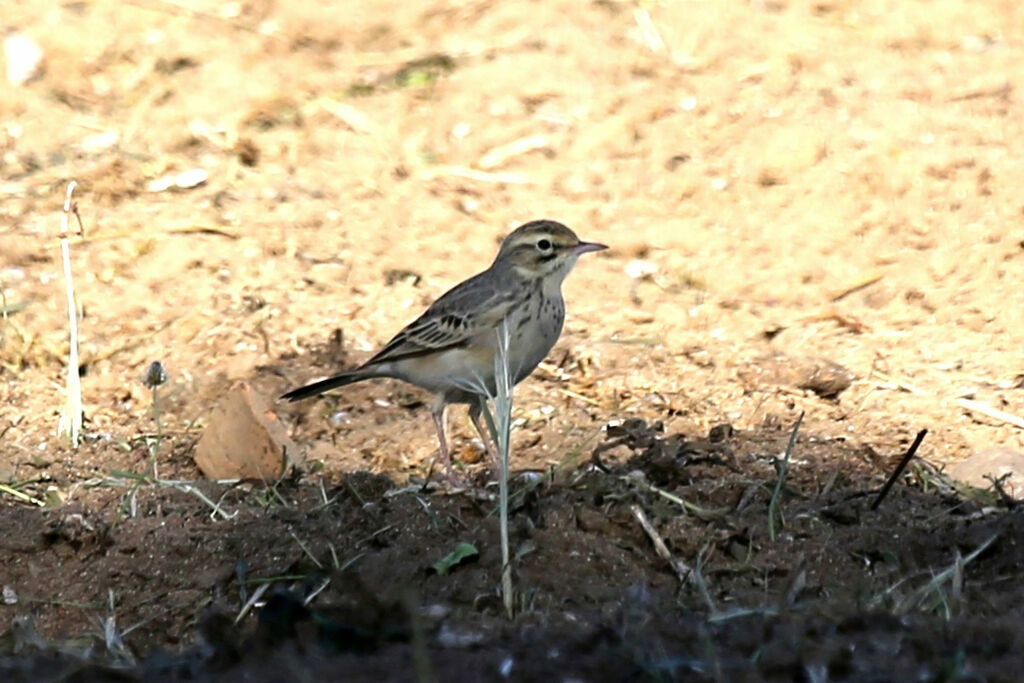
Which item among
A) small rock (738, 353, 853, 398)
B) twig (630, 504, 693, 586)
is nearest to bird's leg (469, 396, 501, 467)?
small rock (738, 353, 853, 398)

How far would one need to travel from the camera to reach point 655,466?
18.1ft

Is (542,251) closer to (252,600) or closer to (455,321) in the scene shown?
(455,321)

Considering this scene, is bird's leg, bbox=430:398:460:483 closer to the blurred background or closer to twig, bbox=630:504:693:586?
the blurred background

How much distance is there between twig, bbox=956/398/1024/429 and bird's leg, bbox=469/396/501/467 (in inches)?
75.9

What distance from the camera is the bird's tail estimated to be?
6922 mm

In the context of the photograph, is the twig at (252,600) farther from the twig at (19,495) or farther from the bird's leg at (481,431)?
the bird's leg at (481,431)

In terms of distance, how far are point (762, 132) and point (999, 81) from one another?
1625 millimetres

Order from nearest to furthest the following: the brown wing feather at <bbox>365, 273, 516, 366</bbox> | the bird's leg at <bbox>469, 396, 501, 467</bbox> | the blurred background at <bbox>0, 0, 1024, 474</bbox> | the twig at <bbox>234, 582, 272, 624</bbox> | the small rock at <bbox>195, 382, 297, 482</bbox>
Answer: the twig at <bbox>234, 582, 272, 624</bbox>
the small rock at <bbox>195, 382, 297, 482</bbox>
the bird's leg at <bbox>469, 396, 501, 467</bbox>
the brown wing feather at <bbox>365, 273, 516, 366</bbox>
the blurred background at <bbox>0, 0, 1024, 474</bbox>

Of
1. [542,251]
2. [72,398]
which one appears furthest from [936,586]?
[72,398]

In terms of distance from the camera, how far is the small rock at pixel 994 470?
5.82 metres

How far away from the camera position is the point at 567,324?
806cm

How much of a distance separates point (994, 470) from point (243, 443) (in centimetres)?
269

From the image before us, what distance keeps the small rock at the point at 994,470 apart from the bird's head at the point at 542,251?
5.53 ft

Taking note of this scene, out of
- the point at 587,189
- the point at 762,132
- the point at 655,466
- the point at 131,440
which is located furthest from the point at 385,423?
the point at 762,132
